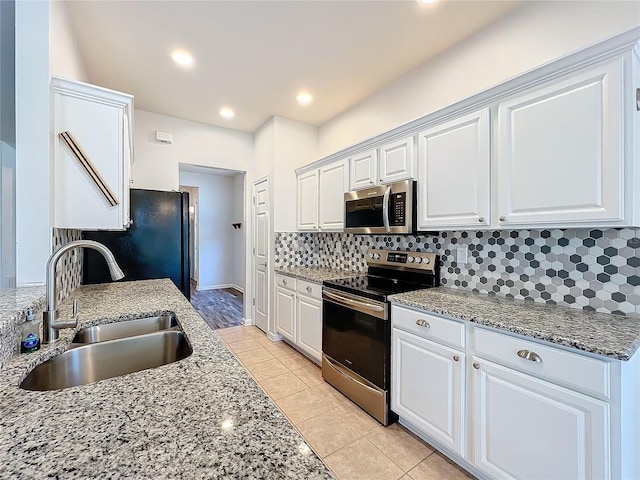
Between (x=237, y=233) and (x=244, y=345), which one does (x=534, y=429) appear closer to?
(x=244, y=345)

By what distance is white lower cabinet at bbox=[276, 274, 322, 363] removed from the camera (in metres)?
2.78

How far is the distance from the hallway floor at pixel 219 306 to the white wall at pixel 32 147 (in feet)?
8.15

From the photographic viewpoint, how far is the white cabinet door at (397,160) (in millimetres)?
2201

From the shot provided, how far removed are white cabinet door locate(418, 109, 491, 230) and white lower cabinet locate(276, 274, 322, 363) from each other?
124cm

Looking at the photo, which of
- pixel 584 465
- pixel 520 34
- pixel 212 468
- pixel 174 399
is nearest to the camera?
pixel 212 468

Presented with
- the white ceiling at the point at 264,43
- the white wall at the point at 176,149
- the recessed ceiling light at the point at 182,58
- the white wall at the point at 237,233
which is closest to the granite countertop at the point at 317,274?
the white wall at the point at 176,149

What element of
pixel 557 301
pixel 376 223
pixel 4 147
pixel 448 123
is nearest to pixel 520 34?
pixel 448 123

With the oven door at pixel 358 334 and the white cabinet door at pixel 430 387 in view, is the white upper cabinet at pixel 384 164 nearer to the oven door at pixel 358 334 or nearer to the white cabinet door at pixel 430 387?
the oven door at pixel 358 334

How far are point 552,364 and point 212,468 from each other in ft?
4.48

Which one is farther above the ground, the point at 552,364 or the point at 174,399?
the point at 174,399

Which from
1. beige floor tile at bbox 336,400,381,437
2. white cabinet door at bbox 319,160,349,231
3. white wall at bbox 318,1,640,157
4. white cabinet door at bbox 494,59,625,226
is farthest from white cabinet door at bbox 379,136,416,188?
beige floor tile at bbox 336,400,381,437

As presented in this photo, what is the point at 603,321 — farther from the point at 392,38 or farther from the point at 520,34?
the point at 392,38

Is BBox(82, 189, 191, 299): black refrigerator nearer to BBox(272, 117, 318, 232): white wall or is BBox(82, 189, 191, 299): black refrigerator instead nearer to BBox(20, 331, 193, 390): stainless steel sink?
BBox(272, 117, 318, 232): white wall

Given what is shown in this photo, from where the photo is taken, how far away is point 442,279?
89.8 inches
